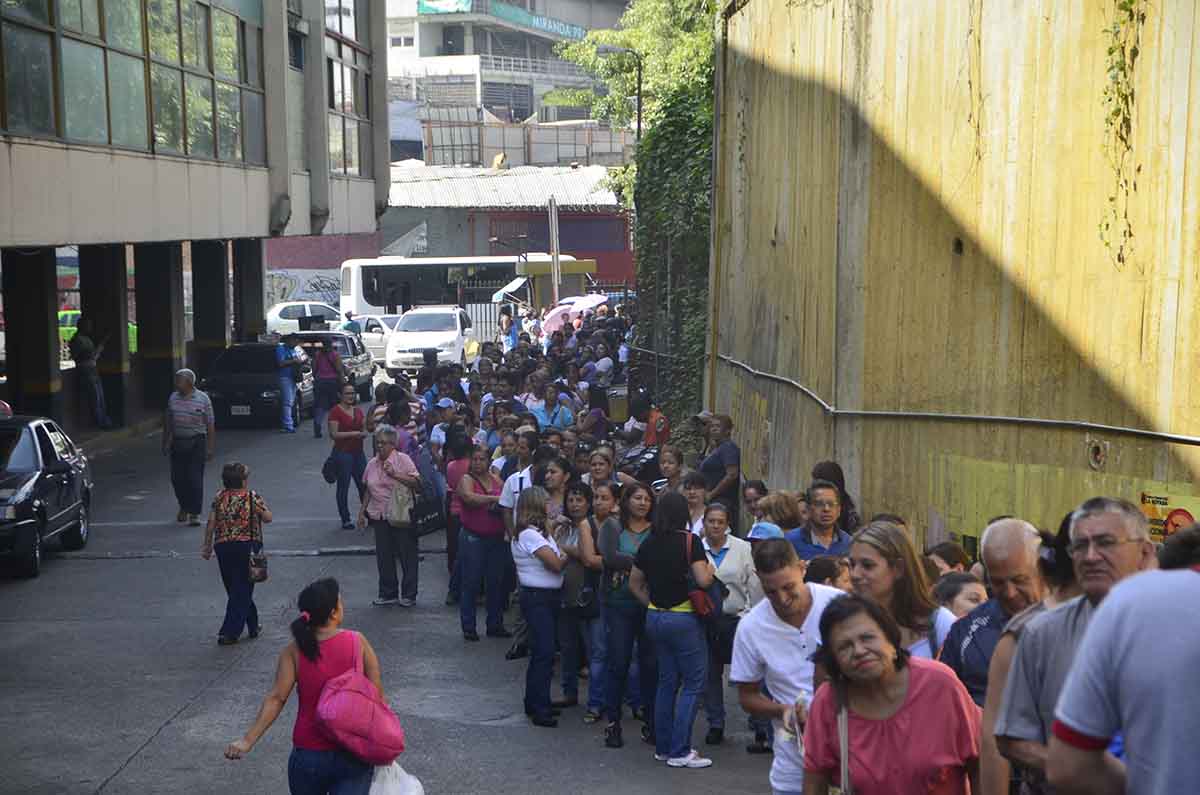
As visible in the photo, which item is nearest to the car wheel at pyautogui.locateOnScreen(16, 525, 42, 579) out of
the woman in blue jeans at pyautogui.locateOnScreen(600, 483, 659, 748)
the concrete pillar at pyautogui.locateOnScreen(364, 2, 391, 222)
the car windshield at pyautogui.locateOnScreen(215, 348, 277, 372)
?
the woman in blue jeans at pyautogui.locateOnScreen(600, 483, 659, 748)

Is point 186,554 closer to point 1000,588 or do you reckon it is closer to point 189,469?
point 189,469

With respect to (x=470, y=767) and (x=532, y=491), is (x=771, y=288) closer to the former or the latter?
(x=532, y=491)

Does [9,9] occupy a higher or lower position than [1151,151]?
higher

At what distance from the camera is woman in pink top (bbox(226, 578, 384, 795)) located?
22.2 ft

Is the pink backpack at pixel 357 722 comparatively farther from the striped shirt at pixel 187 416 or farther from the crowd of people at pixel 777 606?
the striped shirt at pixel 187 416

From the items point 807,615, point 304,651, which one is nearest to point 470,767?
point 304,651

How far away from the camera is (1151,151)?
26.9 ft

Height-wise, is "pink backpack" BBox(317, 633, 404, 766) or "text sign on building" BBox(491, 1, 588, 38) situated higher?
"text sign on building" BBox(491, 1, 588, 38)

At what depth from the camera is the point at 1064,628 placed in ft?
13.3

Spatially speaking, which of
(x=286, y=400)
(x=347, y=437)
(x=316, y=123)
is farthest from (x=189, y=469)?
(x=316, y=123)

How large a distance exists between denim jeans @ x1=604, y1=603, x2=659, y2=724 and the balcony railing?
105758 mm

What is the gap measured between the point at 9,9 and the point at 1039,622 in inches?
648

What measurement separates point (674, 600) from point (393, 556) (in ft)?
19.5

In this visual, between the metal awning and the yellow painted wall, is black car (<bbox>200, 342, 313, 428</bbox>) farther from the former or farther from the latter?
the metal awning
